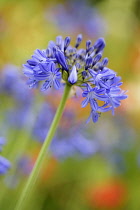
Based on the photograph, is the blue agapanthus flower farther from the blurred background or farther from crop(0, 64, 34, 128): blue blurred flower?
crop(0, 64, 34, 128): blue blurred flower

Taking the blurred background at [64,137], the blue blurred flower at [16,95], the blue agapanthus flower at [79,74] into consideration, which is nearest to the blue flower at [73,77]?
the blue agapanthus flower at [79,74]

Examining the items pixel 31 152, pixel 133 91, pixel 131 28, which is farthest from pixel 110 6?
pixel 31 152

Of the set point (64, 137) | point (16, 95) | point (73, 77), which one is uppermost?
point (16, 95)


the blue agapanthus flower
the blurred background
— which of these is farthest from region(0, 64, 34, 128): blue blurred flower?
the blue agapanthus flower

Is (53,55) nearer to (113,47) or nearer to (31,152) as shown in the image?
(31,152)

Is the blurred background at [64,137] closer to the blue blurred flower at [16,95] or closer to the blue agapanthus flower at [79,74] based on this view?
the blue blurred flower at [16,95]

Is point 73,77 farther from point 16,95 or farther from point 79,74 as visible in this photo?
point 16,95

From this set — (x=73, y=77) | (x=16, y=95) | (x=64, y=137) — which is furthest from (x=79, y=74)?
(x=16, y=95)
